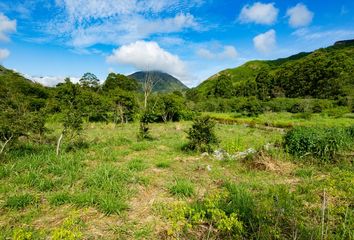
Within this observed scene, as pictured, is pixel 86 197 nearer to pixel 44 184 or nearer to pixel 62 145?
pixel 44 184

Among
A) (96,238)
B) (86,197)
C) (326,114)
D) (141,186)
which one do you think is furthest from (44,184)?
(326,114)

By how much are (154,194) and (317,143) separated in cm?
609

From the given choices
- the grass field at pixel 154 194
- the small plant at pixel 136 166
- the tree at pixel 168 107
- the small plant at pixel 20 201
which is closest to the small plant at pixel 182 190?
the grass field at pixel 154 194

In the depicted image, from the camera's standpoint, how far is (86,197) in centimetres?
492

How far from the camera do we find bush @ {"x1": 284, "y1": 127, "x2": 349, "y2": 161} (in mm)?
8414

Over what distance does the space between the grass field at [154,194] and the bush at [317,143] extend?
0.56 m

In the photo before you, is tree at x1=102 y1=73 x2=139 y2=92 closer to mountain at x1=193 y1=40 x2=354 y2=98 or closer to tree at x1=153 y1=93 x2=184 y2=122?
tree at x1=153 y1=93 x2=184 y2=122

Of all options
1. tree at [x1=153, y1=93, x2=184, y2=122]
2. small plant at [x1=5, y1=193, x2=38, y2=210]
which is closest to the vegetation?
small plant at [x1=5, y1=193, x2=38, y2=210]

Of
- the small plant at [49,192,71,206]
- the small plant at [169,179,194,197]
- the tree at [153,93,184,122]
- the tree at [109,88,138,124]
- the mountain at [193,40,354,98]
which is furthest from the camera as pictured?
the mountain at [193,40,354,98]

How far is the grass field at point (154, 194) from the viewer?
384 cm

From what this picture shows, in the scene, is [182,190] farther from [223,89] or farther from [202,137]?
[223,89]

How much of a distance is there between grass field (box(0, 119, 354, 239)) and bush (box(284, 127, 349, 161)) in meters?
0.56

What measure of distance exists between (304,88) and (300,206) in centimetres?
5686

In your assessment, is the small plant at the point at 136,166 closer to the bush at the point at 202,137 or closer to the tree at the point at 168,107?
the bush at the point at 202,137
